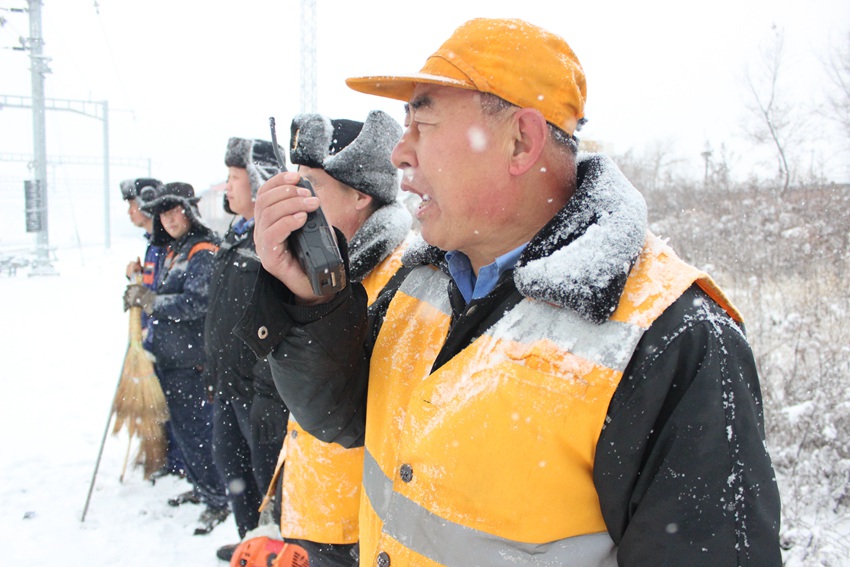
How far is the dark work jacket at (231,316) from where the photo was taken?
3432 mm

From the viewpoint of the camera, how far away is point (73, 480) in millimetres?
4805

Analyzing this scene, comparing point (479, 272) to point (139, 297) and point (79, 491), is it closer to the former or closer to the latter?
point (139, 297)

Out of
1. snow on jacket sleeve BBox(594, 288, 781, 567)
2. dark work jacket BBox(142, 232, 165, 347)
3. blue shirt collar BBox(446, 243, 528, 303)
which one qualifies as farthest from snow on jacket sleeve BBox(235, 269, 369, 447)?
dark work jacket BBox(142, 232, 165, 347)

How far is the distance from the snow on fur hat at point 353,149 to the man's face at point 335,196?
1.3 inches

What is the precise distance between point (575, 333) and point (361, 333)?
0.69m

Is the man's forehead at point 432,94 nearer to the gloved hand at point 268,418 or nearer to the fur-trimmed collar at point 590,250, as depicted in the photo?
the fur-trimmed collar at point 590,250

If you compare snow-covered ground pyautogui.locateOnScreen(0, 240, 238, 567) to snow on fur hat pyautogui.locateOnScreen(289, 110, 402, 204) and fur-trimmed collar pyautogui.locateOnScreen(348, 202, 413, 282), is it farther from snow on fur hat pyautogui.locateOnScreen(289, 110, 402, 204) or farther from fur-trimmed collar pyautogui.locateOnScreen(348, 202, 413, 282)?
snow on fur hat pyautogui.locateOnScreen(289, 110, 402, 204)

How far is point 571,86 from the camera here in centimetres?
131

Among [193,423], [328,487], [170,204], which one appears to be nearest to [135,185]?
[170,204]

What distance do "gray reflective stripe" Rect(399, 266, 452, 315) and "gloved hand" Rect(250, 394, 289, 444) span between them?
176 cm

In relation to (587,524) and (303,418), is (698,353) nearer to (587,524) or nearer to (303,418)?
(587,524)

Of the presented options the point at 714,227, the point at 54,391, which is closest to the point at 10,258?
the point at 54,391

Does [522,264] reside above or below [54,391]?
above

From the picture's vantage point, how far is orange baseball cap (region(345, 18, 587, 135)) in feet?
4.09
